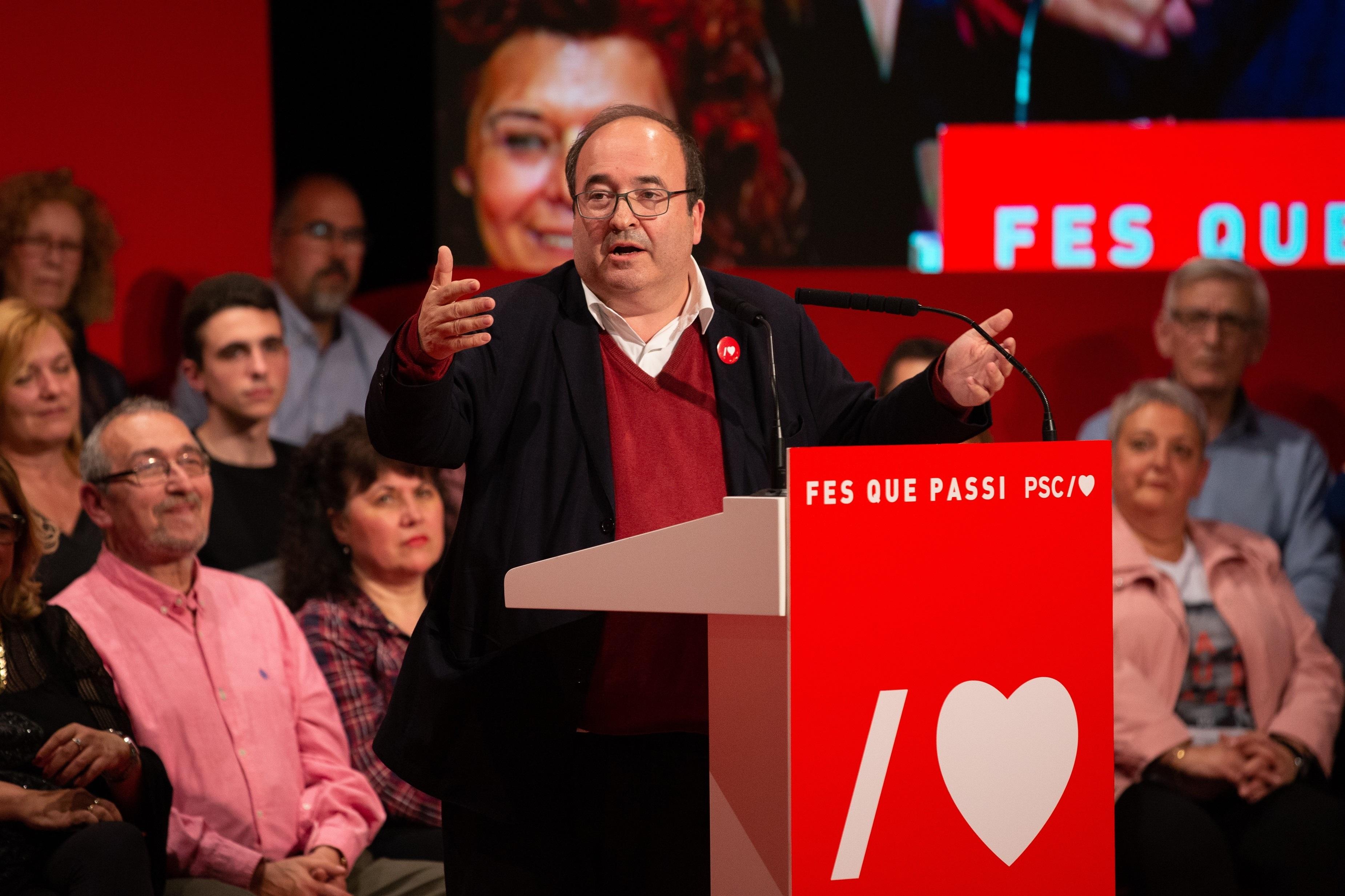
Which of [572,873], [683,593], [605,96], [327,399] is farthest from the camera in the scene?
[605,96]

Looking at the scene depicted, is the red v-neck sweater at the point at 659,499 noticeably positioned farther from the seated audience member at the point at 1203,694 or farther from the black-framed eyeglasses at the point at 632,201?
the seated audience member at the point at 1203,694

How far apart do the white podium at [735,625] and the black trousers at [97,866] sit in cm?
112

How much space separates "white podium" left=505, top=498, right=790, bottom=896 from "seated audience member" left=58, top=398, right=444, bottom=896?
4.18ft

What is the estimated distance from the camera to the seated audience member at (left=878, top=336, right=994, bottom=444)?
10.7ft

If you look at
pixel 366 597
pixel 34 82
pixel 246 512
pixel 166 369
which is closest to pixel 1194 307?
pixel 366 597

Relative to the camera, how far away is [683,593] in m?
1.45

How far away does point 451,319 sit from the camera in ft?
5.21

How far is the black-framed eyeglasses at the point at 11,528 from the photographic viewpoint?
241 centimetres

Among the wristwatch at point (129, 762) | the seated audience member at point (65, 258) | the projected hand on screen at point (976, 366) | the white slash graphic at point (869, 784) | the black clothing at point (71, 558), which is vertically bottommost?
the wristwatch at point (129, 762)

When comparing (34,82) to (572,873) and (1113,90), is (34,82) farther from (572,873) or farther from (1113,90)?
(1113,90)

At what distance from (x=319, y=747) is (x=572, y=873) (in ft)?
3.84

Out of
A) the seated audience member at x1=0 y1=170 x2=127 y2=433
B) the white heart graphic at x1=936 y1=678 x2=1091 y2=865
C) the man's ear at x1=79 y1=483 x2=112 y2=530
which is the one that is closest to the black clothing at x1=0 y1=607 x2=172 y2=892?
the man's ear at x1=79 y1=483 x2=112 y2=530

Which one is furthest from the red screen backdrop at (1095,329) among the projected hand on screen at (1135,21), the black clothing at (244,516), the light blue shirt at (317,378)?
the projected hand on screen at (1135,21)

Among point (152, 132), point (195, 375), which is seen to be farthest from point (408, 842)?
point (152, 132)
